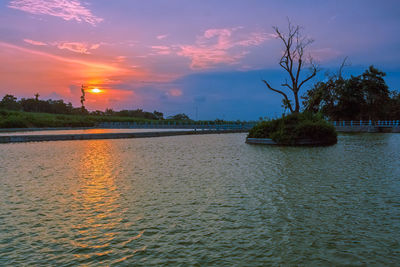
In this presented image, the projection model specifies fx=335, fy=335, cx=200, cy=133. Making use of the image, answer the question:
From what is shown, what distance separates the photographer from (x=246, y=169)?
13195mm

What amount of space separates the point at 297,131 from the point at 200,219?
21419 millimetres

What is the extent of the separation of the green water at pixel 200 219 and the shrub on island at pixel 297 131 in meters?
14.6

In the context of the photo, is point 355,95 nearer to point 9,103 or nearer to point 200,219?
point 200,219

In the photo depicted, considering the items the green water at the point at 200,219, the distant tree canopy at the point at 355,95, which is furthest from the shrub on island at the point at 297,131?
the distant tree canopy at the point at 355,95

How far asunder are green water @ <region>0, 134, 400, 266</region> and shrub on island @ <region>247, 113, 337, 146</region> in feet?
48.0

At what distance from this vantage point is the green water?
4824 mm

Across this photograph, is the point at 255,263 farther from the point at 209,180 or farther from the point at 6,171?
the point at 6,171

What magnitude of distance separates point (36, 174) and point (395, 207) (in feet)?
36.6

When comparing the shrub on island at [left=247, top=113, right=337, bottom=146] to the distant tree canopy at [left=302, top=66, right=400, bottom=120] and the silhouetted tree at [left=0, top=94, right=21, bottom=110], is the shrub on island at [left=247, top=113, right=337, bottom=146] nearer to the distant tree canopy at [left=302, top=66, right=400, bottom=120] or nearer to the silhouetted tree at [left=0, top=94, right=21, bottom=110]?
the distant tree canopy at [left=302, top=66, right=400, bottom=120]

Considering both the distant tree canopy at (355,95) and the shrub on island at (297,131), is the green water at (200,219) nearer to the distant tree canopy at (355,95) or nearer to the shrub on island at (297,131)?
the shrub on island at (297,131)

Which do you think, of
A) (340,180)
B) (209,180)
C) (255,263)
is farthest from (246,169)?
(255,263)

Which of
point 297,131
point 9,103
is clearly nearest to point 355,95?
point 297,131

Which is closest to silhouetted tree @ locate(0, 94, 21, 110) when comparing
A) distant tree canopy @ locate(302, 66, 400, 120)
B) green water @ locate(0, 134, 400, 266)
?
distant tree canopy @ locate(302, 66, 400, 120)

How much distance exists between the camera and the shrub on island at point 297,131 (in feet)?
87.0
